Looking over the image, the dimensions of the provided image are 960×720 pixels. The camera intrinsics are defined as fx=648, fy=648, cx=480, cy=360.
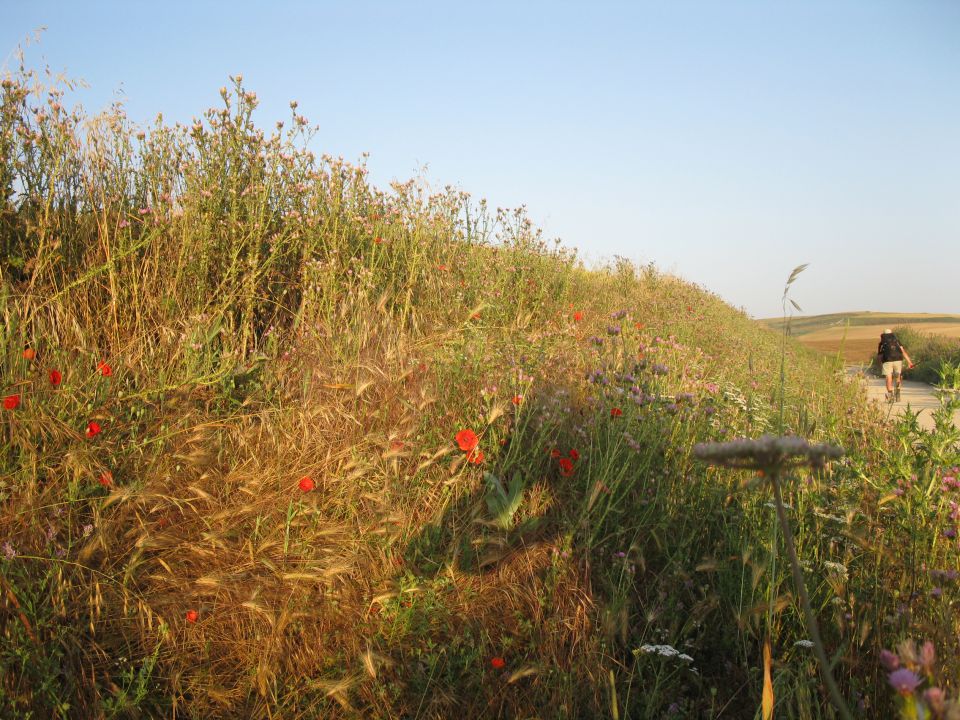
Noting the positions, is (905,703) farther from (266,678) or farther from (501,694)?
(266,678)

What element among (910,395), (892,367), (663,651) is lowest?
(910,395)

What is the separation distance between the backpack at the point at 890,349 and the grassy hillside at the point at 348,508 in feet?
24.8

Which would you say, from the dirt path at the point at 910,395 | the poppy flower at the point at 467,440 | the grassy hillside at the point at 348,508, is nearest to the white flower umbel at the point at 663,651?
the grassy hillside at the point at 348,508

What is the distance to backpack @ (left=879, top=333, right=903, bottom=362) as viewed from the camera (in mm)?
10328

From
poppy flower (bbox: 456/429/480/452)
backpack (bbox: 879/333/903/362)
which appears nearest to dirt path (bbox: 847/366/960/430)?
backpack (bbox: 879/333/903/362)

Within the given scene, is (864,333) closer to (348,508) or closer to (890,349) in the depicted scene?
(890,349)

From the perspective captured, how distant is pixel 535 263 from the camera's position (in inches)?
258

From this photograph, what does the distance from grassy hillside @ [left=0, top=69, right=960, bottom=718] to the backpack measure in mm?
7574

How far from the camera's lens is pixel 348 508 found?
2424 mm

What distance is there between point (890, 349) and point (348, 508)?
10661 millimetres

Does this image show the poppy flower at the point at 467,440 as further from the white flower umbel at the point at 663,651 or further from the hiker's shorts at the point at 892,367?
the hiker's shorts at the point at 892,367

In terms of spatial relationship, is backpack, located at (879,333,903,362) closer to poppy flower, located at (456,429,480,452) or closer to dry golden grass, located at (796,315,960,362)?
dry golden grass, located at (796,315,960,362)

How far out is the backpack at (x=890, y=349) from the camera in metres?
10.3

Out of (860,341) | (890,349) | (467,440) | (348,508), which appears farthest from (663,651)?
(860,341)
